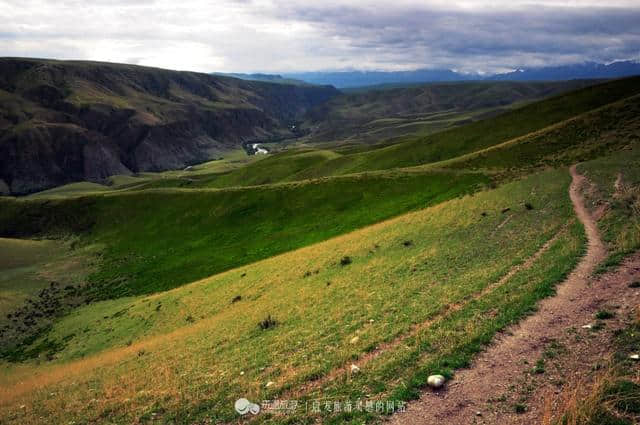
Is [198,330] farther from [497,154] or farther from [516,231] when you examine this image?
[497,154]

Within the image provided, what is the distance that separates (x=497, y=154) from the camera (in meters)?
70.2

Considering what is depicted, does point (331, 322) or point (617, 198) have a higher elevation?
point (617, 198)

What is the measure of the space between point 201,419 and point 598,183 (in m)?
40.8

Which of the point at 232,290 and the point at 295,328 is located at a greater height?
the point at 295,328

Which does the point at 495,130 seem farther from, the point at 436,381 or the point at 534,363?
the point at 436,381

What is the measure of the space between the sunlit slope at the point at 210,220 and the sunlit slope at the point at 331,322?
46.0 ft

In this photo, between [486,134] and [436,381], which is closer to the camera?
[436,381]

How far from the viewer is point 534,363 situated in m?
12.4

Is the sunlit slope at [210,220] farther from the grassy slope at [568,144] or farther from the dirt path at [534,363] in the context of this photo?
the dirt path at [534,363]

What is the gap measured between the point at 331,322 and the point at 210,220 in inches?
2519

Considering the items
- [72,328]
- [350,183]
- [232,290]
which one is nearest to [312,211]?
[350,183]

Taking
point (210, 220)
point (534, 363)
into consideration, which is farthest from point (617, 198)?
point (210, 220)

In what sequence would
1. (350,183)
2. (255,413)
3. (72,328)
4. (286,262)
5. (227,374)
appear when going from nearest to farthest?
(255,413) → (227,374) → (286,262) → (72,328) → (350,183)

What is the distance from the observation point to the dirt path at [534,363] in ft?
35.1
